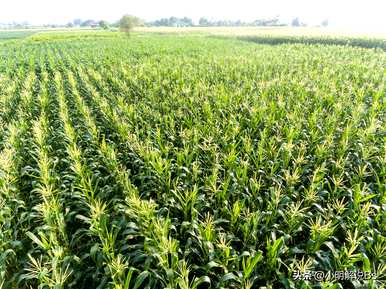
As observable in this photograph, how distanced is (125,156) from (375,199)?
387 centimetres

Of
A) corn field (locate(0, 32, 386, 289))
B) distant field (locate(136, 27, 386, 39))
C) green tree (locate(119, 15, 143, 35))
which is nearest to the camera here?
corn field (locate(0, 32, 386, 289))

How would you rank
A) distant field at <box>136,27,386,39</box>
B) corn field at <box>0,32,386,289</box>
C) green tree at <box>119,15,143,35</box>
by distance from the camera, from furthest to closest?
1. green tree at <box>119,15,143,35</box>
2. distant field at <box>136,27,386,39</box>
3. corn field at <box>0,32,386,289</box>

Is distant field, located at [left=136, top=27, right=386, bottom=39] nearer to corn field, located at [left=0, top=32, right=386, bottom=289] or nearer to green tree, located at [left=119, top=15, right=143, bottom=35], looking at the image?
green tree, located at [left=119, top=15, right=143, bottom=35]

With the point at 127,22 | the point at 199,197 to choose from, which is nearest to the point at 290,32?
the point at 127,22

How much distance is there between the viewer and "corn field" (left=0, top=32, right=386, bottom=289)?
8.88ft

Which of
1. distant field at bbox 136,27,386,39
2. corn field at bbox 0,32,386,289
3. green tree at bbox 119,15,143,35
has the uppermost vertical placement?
green tree at bbox 119,15,143,35

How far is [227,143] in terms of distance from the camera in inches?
205

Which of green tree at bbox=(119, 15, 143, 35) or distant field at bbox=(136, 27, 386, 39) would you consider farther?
green tree at bbox=(119, 15, 143, 35)

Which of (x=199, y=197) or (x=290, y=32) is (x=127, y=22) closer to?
(x=290, y=32)

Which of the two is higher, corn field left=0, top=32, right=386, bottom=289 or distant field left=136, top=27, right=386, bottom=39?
corn field left=0, top=32, right=386, bottom=289

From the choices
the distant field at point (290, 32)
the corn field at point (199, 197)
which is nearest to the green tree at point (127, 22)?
the distant field at point (290, 32)

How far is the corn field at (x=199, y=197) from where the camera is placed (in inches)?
107

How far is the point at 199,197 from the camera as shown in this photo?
345 cm

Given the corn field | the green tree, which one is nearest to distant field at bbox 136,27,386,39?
the green tree
